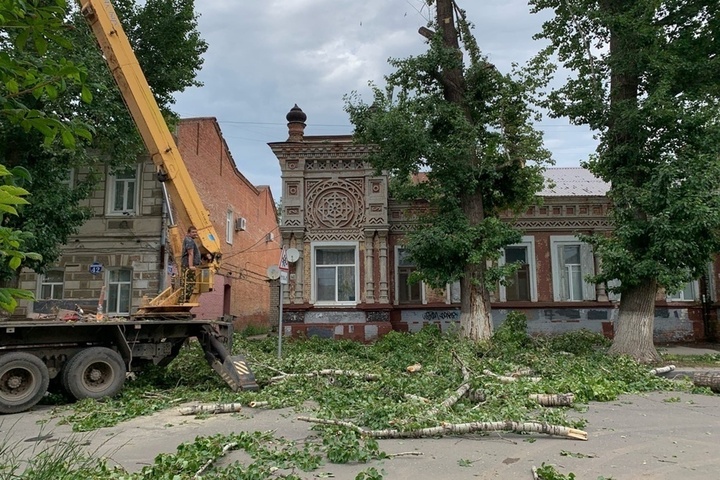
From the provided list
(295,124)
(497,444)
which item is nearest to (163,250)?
(295,124)

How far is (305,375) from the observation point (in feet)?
33.8

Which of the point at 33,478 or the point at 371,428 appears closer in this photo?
the point at 33,478

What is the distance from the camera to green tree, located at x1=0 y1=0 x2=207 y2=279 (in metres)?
12.9

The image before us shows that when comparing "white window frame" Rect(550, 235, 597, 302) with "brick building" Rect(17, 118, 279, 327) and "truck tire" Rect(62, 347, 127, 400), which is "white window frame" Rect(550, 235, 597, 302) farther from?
"truck tire" Rect(62, 347, 127, 400)

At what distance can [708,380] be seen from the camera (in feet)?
32.7

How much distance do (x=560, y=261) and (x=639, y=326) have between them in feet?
21.1

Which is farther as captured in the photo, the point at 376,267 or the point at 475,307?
the point at 376,267

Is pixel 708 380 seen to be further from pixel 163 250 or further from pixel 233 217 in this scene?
pixel 233 217

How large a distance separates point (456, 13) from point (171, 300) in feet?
36.4

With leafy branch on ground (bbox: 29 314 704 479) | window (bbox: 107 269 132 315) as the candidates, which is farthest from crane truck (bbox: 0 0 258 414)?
window (bbox: 107 269 132 315)

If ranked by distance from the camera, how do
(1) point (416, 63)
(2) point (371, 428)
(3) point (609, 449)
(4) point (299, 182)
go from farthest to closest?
(4) point (299, 182) → (1) point (416, 63) → (2) point (371, 428) → (3) point (609, 449)

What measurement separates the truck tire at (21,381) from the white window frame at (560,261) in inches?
626

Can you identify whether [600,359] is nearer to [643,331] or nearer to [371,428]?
[643,331]

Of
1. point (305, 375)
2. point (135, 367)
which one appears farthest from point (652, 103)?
point (135, 367)
